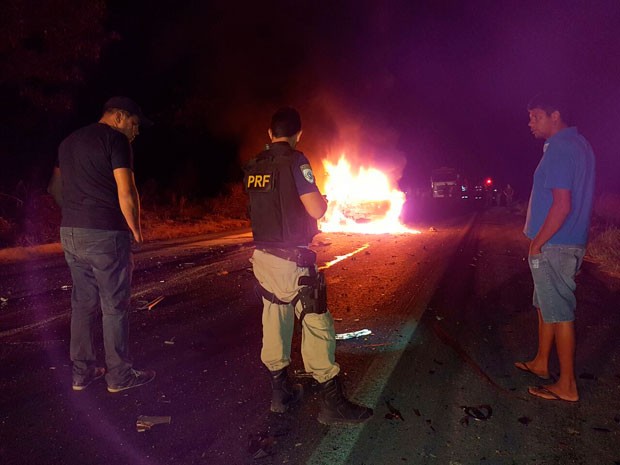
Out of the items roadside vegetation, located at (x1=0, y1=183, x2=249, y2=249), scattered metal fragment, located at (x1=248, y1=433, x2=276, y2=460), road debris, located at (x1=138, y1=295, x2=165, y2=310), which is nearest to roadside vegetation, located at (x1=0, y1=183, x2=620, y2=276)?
roadside vegetation, located at (x1=0, y1=183, x2=249, y2=249)

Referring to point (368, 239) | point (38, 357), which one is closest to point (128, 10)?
point (368, 239)

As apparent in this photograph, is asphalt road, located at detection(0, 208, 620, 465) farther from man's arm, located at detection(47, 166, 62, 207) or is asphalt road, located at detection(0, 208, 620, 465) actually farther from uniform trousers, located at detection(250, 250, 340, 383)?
man's arm, located at detection(47, 166, 62, 207)

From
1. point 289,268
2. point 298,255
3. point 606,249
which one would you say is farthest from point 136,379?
point 606,249

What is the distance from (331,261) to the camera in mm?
9078

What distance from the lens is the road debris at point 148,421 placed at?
2.99m

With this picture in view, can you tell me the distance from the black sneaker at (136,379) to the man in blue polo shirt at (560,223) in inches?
111

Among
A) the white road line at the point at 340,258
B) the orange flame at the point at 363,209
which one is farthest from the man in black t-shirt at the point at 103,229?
the orange flame at the point at 363,209

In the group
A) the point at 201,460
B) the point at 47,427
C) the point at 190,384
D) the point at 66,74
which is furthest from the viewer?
the point at 66,74

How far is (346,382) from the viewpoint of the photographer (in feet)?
11.8

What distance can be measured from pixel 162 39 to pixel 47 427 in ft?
61.4

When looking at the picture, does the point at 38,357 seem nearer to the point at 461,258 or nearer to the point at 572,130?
the point at 572,130

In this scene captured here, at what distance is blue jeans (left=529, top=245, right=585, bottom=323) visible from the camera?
336 centimetres

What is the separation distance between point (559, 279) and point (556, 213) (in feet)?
1.67

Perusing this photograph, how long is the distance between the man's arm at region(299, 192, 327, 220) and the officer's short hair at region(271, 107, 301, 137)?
18.6 inches
